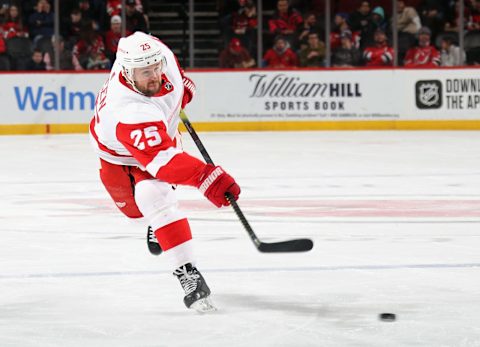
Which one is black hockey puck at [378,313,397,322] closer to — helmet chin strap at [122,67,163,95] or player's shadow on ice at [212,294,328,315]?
player's shadow on ice at [212,294,328,315]

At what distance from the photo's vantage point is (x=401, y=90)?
13.3 metres

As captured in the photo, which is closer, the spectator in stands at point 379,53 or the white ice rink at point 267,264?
the white ice rink at point 267,264

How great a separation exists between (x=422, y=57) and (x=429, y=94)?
0.70 metres

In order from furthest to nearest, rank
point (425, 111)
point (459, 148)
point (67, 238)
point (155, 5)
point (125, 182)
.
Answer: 1. point (155, 5)
2. point (425, 111)
3. point (459, 148)
4. point (67, 238)
5. point (125, 182)

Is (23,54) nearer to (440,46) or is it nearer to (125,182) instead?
(440,46)

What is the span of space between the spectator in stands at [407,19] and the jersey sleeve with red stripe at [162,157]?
1057 cm

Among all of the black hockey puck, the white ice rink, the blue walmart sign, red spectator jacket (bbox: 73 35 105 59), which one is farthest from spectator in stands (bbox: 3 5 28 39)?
the black hockey puck

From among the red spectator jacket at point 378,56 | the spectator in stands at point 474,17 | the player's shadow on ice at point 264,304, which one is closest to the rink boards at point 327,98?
the red spectator jacket at point 378,56

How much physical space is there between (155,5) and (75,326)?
447 inches

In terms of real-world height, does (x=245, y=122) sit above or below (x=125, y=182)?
below

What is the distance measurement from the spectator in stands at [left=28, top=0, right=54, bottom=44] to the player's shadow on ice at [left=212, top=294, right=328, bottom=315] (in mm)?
10017

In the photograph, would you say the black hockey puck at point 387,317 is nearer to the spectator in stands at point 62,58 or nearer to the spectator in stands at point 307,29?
the spectator in stands at point 62,58

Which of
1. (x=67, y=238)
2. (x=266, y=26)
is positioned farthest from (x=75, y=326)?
(x=266, y=26)

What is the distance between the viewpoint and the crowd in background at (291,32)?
1363 centimetres
